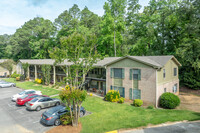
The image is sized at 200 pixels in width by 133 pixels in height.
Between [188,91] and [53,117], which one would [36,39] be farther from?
[188,91]

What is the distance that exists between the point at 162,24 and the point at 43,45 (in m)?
48.6

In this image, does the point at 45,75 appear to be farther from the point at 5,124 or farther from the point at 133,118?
the point at 133,118

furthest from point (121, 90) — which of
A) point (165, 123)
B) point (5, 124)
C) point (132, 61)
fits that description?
point (5, 124)

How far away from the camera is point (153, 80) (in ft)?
65.4

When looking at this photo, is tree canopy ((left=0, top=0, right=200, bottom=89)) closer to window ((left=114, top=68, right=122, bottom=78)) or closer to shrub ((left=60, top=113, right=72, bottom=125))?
window ((left=114, top=68, right=122, bottom=78))

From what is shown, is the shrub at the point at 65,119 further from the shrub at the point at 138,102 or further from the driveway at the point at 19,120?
the shrub at the point at 138,102

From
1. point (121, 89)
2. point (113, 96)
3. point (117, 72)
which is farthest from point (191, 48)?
point (113, 96)

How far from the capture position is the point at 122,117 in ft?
52.1

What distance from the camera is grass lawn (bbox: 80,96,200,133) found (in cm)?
1363

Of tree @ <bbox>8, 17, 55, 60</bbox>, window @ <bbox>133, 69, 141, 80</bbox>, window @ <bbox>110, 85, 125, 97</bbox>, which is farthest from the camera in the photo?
tree @ <bbox>8, 17, 55, 60</bbox>

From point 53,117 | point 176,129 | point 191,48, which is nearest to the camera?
point 176,129

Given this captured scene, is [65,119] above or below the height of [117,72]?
below

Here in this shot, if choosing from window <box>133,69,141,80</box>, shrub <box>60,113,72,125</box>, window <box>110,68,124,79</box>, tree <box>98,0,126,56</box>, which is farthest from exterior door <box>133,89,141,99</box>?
tree <box>98,0,126,56</box>

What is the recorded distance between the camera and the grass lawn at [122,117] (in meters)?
13.6
